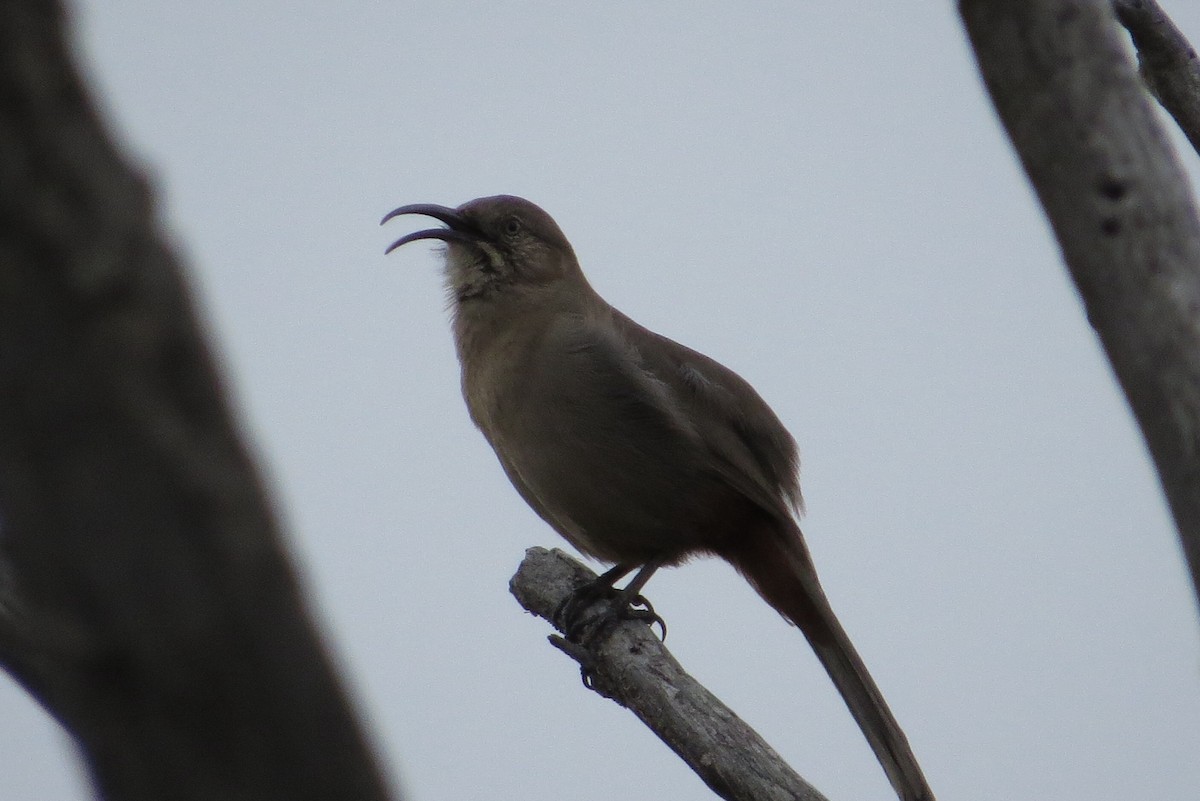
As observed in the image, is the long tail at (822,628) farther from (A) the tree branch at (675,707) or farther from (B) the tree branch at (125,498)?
(B) the tree branch at (125,498)

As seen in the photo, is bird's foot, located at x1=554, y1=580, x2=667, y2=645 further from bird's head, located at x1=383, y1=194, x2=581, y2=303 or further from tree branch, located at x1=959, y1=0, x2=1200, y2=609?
tree branch, located at x1=959, y1=0, x2=1200, y2=609

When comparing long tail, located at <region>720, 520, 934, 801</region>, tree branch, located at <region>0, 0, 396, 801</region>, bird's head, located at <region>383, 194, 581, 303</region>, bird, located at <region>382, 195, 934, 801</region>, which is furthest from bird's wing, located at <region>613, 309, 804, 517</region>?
tree branch, located at <region>0, 0, 396, 801</region>

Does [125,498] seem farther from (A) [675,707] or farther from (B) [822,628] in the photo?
(B) [822,628]

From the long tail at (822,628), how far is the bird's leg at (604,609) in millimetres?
568

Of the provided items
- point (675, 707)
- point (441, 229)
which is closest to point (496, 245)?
point (441, 229)

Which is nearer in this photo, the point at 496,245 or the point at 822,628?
the point at 822,628

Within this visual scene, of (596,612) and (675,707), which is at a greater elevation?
(596,612)

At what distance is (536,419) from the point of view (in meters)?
5.41

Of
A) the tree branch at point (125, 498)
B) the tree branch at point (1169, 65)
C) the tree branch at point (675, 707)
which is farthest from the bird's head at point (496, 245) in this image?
the tree branch at point (125, 498)

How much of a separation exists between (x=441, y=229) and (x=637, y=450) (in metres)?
1.68

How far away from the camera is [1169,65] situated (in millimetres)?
3941

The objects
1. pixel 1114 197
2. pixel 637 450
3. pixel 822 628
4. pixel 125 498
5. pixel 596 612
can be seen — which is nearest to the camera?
pixel 125 498

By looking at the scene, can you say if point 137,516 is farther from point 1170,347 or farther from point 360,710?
point 1170,347

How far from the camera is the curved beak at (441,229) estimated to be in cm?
616
